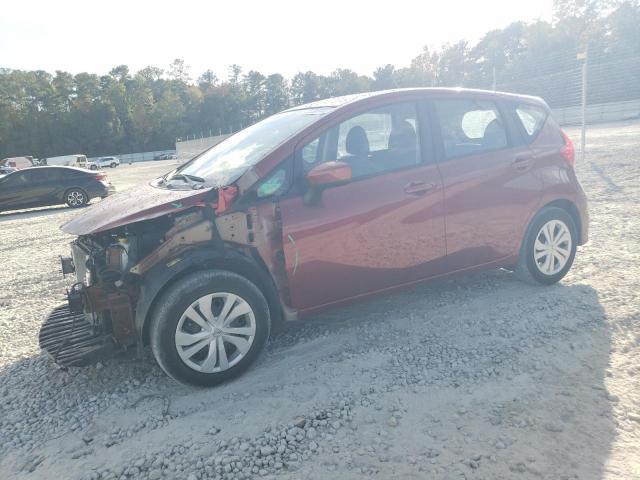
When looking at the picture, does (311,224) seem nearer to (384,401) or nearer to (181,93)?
(384,401)

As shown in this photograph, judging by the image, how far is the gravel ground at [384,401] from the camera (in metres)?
2.51

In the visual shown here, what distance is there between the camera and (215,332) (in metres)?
3.28

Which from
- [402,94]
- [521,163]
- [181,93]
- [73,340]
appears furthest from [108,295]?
[181,93]

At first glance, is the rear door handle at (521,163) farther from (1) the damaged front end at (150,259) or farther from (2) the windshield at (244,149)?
(1) the damaged front end at (150,259)

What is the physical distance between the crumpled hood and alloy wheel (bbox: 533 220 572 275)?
9.96ft

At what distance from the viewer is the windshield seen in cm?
366

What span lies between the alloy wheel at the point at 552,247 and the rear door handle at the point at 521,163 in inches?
23.1

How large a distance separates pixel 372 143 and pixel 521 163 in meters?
1.45

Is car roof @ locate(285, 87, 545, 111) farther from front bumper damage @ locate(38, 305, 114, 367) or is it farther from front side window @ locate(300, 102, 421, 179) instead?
front bumper damage @ locate(38, 305, 114, 367)

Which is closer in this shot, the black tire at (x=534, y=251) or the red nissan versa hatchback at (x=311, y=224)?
the red nissan versa hatchback at (x=311, y=224)

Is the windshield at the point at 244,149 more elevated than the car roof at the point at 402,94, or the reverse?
the car roof at the point at 402,94

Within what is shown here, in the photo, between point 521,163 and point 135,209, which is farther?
point 521,163

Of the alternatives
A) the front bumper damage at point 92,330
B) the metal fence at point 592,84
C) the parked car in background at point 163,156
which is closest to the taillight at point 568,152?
the front bumper damage at point 92,330

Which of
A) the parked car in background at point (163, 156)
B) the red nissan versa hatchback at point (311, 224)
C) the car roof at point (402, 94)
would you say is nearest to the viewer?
the red nissan versa hatchback at point (311, 224)
